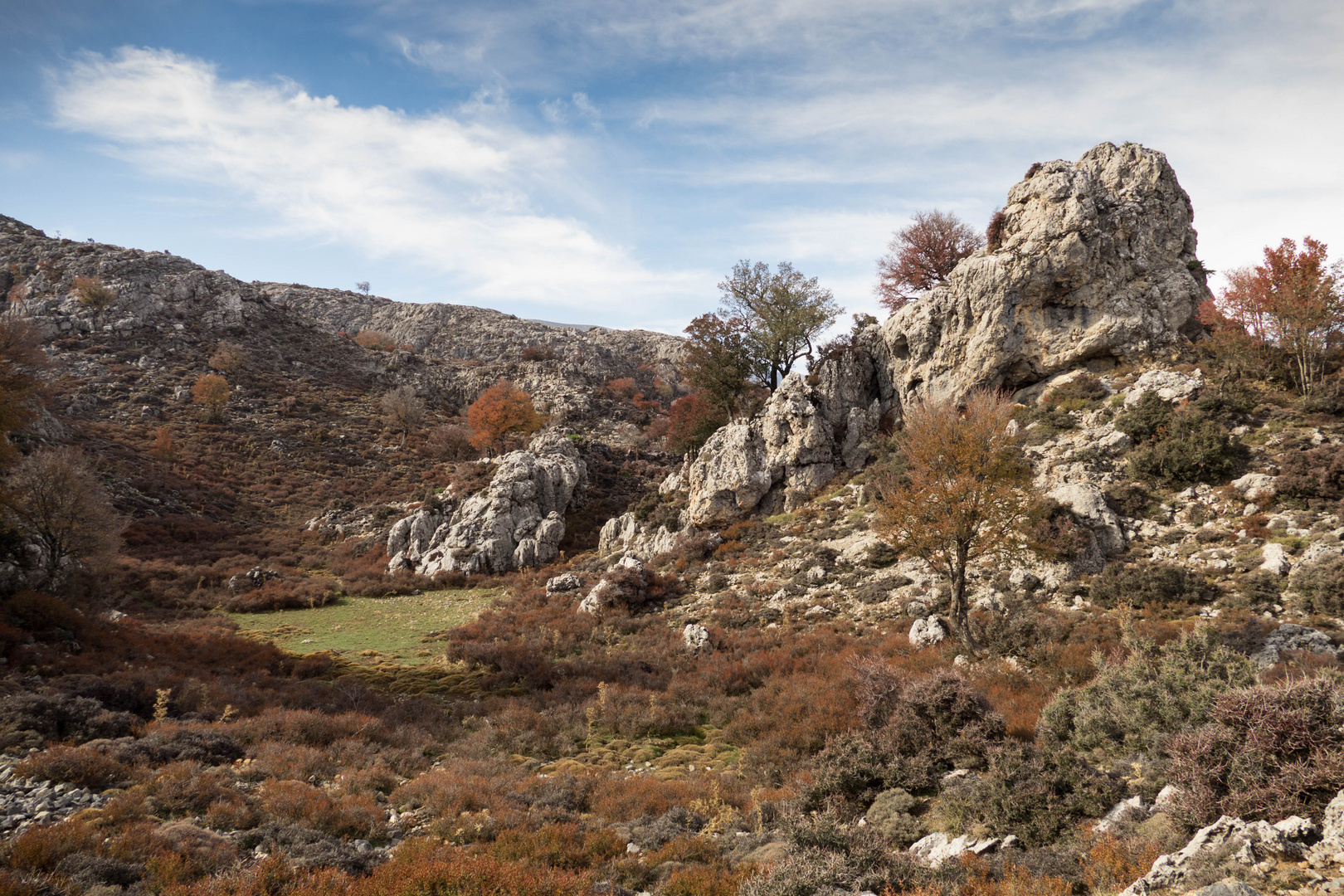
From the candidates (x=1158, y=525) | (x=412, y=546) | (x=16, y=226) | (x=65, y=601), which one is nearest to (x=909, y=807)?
(x=1158, y=525)

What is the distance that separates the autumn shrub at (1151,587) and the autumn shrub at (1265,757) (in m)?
11.5

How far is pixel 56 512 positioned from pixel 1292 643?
42050mm

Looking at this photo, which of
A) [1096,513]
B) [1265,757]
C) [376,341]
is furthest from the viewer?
[376,341]

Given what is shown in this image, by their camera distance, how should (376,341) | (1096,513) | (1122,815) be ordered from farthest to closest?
(376,341), (1096,513), (1122,815)

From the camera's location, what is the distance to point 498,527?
39.6 metres

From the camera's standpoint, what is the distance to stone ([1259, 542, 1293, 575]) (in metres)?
15.9

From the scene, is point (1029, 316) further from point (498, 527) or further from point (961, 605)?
point (498, 527)

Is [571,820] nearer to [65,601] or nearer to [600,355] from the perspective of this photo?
[65,601]

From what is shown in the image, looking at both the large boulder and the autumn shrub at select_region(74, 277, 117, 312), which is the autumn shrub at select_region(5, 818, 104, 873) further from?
the autumn shrub at select_region(74, 277, 117, 312)

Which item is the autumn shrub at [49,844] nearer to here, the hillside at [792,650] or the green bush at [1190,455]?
the hillside at [792,650]

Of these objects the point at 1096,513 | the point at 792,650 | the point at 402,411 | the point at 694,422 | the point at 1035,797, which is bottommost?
the point at 792,650

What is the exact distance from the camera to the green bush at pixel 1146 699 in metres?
9.34

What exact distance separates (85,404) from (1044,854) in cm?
7898

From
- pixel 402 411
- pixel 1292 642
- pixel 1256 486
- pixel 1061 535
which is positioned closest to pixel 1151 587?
pixel 1061 535
